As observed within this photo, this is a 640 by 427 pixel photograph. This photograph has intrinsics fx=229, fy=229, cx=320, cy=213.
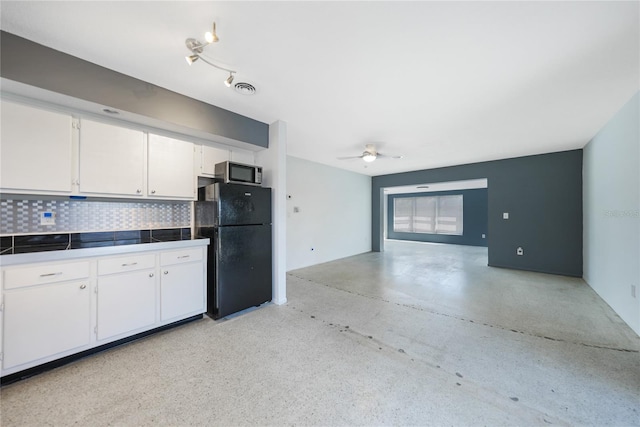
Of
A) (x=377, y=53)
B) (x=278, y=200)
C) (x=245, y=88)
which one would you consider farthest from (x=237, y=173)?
(x=377, y=53)

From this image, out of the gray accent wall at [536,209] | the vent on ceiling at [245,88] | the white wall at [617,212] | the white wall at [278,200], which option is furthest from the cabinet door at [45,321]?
the gray accent wall at [536,209]

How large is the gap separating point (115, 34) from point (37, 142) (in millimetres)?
1086

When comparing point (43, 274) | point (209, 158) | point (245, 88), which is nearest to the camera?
point (43, 274)

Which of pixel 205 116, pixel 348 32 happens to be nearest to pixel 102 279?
pixel 205 116

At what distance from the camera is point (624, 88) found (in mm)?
2262

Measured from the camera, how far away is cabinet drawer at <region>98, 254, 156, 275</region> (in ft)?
6.57

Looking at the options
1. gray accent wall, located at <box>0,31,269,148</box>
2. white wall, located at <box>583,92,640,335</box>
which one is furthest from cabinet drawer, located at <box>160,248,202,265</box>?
white wall, located at <box>583,92,640,335</box>

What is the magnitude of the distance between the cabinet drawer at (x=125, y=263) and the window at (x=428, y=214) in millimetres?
9740

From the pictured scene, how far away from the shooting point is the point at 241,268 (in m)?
2.79

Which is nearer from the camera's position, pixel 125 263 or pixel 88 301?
pixel 88 301

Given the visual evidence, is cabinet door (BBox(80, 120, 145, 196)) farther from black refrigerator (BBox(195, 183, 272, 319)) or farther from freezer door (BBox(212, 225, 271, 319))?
freezer door (BBox(212, 225, 271, 319))

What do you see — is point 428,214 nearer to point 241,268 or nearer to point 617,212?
point 617,212

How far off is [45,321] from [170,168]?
1.61 meters

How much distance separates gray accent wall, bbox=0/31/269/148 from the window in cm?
877
